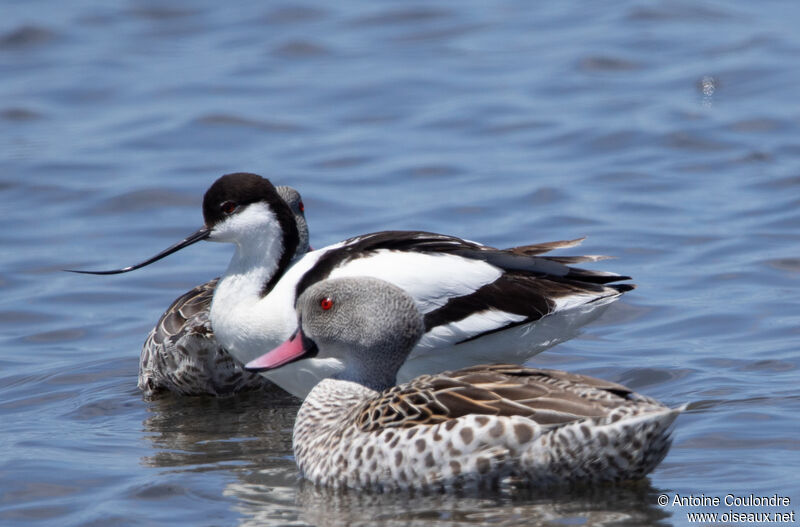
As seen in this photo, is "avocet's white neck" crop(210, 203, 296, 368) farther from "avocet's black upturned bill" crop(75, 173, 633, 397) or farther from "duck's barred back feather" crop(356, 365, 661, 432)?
"duck's barred back feather" crop(356, 365, 661, 432)

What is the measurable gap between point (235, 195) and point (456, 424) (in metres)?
2.46

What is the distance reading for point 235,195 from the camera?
8562 millimetres

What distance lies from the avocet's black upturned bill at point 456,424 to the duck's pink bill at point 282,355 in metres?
0.17

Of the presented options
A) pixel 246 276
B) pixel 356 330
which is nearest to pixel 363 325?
pixel 356 330

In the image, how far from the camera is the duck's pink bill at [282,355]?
7.53 metres

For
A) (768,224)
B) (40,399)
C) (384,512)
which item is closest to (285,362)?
(384,512)

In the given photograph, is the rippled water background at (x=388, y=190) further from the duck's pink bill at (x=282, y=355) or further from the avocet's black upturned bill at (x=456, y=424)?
the duck's pink bill at (x=282, y=355)

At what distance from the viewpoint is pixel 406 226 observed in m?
12.8

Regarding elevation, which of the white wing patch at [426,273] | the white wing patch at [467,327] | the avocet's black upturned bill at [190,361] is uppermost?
the white wing patch at [426,273]

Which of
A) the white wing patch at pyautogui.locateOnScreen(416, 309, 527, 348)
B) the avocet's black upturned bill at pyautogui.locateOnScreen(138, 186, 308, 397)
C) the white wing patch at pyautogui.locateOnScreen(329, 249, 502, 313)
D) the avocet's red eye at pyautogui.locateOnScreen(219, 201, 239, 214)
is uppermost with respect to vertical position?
the avocet's red eye at pyautogui.locateOnScreen(219, 201, 239, 214)

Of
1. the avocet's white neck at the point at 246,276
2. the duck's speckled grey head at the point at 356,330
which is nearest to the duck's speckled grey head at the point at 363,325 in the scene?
the duck's speckled grey head at the point at 356,330

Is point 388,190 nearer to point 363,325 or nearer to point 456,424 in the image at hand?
point 363,325

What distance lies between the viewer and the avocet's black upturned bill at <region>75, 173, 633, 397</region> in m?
8.23

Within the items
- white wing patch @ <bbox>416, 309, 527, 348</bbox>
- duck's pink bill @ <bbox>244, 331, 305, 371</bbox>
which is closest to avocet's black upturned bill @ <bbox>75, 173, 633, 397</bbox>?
white wing patch @ <bbox>416, 309, 527, 348</bbox>
